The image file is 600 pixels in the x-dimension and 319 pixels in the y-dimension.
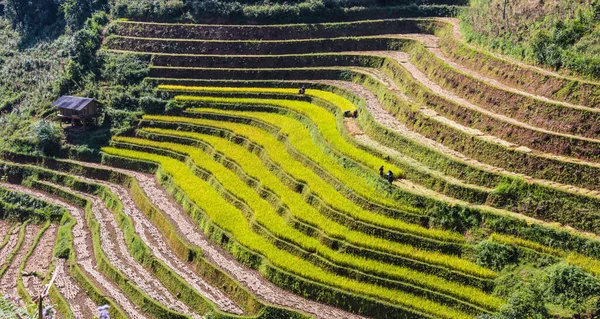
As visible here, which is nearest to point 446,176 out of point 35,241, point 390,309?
point 390,309

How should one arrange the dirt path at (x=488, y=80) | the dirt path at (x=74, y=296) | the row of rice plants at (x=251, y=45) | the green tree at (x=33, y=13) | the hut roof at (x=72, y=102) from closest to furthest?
the dirt path at (x=488, y=80), the dirt path at (x=74, y=296), the hut roof at (x=72, y=102), the row of rice plants at (x=251, y=45), the green tree at (x=33, y=13)

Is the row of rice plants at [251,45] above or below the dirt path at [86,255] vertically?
above

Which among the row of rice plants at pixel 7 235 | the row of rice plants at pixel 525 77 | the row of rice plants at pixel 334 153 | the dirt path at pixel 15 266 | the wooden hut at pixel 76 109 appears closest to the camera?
the row of rice plants at pixel 525 77

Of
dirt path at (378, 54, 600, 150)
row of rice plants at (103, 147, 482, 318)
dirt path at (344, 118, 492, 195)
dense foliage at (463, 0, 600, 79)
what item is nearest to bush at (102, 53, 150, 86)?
row of rice plants at (103, 147, 482, 318)

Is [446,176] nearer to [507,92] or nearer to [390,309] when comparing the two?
[507,92]

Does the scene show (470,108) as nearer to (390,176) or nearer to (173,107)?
(390,176)

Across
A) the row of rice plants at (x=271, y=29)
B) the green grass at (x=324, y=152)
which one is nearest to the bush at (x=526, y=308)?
the green grass at (x=324, y=152)

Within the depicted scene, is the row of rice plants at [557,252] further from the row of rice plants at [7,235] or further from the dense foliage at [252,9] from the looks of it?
the dense foliage at [252,9]

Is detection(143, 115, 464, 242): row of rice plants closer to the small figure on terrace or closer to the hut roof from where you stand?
the small figure on terrace
